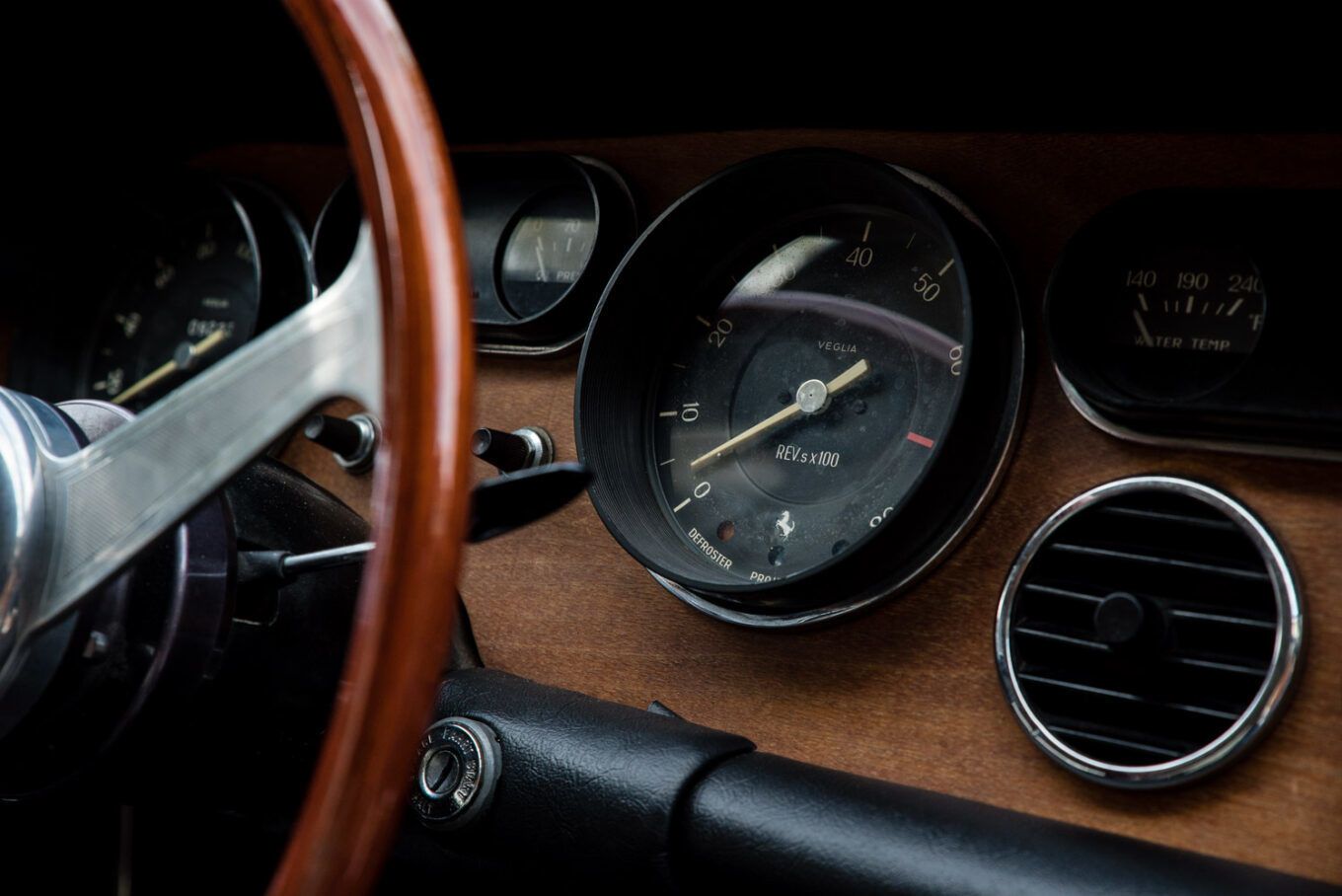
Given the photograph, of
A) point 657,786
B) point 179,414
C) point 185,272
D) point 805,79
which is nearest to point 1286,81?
point 805,79

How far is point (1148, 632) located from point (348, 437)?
3.22 ft

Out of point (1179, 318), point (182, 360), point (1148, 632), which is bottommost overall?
point (182, 360)

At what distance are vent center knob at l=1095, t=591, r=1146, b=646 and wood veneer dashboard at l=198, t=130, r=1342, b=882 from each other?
0.16 meters

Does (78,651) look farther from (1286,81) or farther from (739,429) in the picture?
(1286,81)

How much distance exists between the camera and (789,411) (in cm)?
158

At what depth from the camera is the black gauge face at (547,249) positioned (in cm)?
179

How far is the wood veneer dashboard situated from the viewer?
4.00 feet

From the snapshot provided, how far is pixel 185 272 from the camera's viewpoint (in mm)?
2217

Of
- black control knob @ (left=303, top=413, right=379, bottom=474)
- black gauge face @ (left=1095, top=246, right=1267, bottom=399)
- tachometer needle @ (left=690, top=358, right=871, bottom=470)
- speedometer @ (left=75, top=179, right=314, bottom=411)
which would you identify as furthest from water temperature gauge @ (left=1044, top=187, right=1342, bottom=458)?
speedometer @ (left=75, top=179, right=314, bottom=411)

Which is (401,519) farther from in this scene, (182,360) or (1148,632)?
(182,360)

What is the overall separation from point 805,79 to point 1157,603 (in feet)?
2.40

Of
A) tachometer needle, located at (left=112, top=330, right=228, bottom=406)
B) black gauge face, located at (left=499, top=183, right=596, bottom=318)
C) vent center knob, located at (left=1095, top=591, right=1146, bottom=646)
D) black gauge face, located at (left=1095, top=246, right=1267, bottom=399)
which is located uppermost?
black gauge face, located at (left=1095, top=246, right=1267, bottom=399)

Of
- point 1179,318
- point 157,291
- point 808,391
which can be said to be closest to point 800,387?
point 808,391

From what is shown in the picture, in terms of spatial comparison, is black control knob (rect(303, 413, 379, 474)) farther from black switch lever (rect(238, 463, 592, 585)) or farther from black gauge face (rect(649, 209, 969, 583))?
black switch lever (rect(238, 463, 592, 585))
